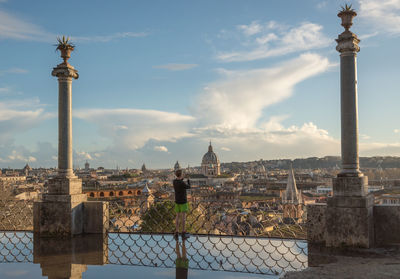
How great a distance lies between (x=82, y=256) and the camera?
6.58 meters

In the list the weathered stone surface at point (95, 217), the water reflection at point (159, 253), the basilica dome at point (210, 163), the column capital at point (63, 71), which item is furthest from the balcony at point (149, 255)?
the basilica dome at point (210, 163)

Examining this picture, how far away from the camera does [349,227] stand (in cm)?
697

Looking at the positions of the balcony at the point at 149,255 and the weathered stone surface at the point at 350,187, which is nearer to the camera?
the balcony at the point at 149,255

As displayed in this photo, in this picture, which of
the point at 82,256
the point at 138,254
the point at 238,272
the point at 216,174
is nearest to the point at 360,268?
the point at 238,272

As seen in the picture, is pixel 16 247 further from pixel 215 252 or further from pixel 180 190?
pixel 215 252

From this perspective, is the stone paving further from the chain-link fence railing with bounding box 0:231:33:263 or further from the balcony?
the chain-link fence railing with bounding box 0:231:33:263

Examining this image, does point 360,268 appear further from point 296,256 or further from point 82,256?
point 82,256

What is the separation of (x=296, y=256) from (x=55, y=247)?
394cm

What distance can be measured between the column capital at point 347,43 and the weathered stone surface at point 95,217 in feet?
17.3

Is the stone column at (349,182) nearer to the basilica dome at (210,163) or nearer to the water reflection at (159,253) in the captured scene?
the water reflection at (159,253)

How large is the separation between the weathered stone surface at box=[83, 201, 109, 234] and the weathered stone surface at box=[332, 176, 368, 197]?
4.35 metres

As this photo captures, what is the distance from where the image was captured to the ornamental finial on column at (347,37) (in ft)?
24.0

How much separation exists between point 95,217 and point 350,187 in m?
4.79

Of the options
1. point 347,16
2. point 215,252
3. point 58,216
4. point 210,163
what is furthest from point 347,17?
point 210,163
